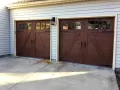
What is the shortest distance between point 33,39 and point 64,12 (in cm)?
230

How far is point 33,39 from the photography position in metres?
7.67

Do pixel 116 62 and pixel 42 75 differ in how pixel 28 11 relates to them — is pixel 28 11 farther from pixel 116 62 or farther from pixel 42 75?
pixel 116 62

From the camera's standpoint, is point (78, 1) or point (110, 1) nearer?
point (110, 1)

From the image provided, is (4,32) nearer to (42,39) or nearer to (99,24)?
(42,39)

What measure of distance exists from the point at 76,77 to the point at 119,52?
2.23 m

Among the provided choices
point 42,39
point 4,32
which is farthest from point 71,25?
point 4,32

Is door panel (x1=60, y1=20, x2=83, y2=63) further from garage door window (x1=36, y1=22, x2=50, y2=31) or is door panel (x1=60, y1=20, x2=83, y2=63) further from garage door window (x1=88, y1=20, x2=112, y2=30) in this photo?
garage door window (x1=36, y1=22, x2=50, y2=31)

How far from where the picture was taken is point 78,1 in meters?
6.28

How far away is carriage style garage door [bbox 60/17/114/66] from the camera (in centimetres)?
605

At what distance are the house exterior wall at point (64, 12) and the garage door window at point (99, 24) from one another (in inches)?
13.5

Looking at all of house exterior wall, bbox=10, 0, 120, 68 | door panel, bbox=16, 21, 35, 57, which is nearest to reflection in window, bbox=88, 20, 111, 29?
house exterior wall, bbox=10, 0, 120, 68

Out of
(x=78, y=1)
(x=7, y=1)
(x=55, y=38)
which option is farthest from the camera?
(x=7, y=1)

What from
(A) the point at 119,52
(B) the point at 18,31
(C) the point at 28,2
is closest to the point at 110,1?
(A) the point at 119,52

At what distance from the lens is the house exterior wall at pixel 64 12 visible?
18.9 feet
